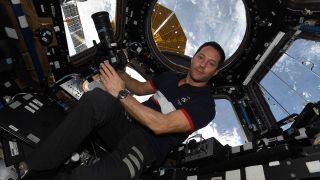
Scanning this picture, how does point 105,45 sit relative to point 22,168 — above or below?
above

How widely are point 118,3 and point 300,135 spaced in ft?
9.34

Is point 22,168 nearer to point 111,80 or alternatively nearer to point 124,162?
point 124,162

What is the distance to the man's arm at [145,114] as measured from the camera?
264 cm

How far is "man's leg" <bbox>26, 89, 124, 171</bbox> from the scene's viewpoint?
7.51 ft

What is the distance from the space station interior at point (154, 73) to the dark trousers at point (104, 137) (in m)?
0.47

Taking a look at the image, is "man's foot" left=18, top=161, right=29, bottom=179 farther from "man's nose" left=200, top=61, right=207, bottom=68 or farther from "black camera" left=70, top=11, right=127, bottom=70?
"man's nose" left=200, top=61, right=207, bottom=68

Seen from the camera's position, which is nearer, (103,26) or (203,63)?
(103,26)

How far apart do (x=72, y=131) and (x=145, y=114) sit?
62 centimetres

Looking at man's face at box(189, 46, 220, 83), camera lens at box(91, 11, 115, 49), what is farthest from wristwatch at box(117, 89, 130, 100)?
man's face at box(189, 46, 220, 83)

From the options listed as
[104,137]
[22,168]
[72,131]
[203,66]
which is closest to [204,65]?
[203,66]

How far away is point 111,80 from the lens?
104 inches

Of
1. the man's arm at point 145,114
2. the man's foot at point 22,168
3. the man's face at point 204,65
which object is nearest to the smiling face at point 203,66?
the man's face at point 204,65

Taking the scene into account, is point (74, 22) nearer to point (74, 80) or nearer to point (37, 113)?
point (74, 80)

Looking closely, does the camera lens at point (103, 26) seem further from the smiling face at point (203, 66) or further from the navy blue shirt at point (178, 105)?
the smiling face at point (203, 66)
